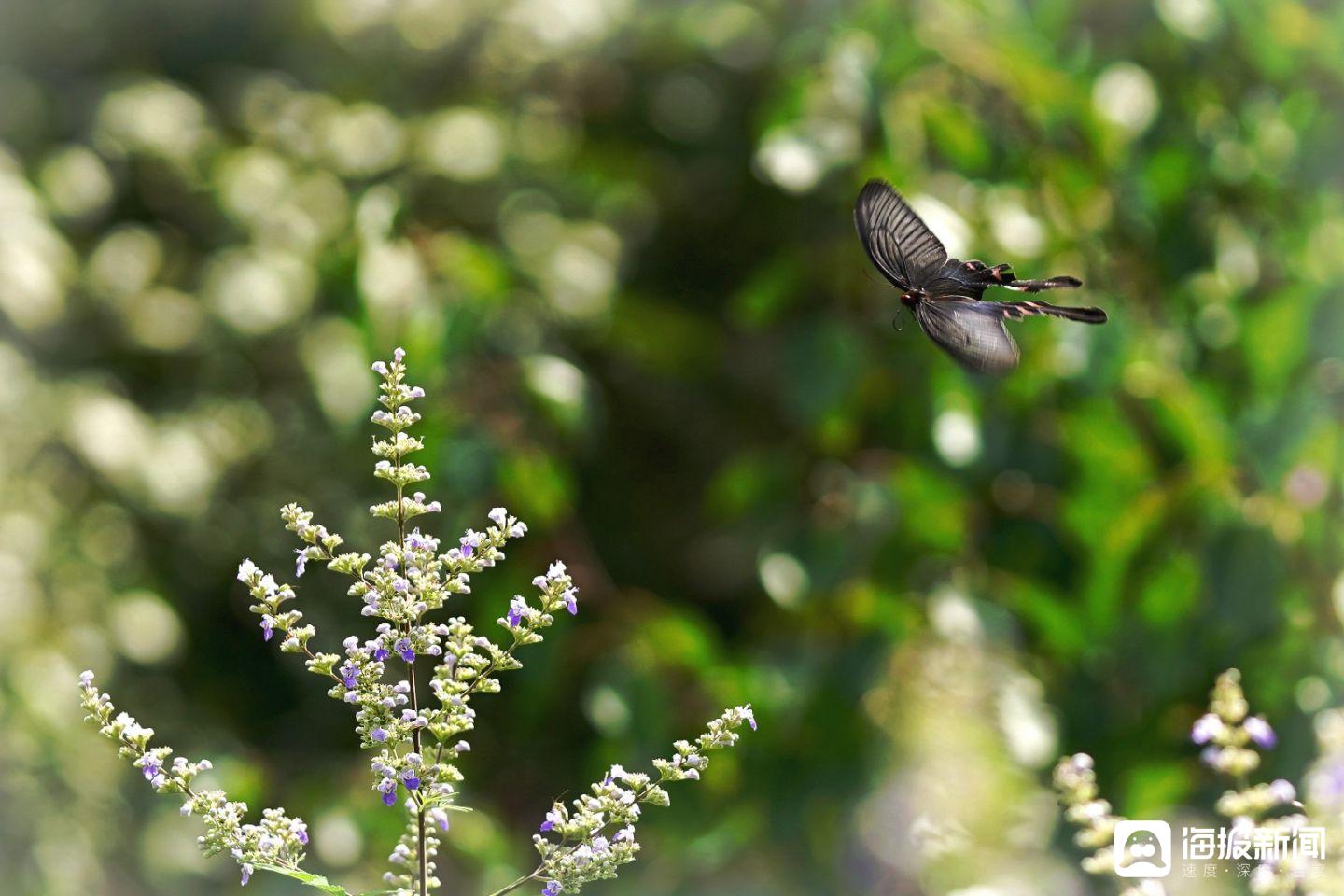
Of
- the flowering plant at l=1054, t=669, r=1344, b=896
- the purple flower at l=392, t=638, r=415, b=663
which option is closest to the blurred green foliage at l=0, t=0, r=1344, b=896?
the flowering plant at l=1054, t=669, r=1344, b=896

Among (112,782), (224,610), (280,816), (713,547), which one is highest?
(713,547)

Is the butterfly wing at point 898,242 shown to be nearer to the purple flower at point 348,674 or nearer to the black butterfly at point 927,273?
the black butterfly at point 927,273

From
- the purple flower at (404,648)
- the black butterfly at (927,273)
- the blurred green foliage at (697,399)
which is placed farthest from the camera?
the blurred green foliage at (697,399)

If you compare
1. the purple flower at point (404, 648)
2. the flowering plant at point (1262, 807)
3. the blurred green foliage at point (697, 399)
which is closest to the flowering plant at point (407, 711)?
the purple flower at point (404, 648)

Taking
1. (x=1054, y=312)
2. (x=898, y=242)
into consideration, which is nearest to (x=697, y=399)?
(x=898, y=242)

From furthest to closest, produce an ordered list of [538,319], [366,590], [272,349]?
[272,349], [538,319], [366,590]

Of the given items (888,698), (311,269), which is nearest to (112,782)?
(311,269)

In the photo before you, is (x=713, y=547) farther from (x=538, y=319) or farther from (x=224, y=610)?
(x=224, y=610)

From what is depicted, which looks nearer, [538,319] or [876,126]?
[876,126]
